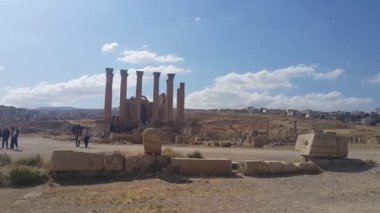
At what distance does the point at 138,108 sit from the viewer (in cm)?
6612

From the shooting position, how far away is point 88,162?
18266mm

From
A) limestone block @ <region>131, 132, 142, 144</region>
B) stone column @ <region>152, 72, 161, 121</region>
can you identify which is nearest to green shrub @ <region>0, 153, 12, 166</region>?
limestone block @ <region>131, 132, 142, 144</region>

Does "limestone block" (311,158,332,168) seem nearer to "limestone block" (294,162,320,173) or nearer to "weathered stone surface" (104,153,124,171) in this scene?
"limestone block" (294,162,320,173)

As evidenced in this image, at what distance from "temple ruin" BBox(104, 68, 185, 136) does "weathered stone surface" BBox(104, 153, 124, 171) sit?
41.8 metres

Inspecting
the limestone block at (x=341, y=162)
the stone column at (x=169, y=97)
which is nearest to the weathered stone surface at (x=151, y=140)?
the limestone block at (x=341, y=162)

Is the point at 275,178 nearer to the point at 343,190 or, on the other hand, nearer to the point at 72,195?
the point at 343,190

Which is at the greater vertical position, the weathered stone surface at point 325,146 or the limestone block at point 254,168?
the weathered stone surface at point 325,146

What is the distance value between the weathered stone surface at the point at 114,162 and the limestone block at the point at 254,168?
471 centimetres

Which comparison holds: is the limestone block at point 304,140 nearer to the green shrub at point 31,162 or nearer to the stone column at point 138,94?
the green shrub at point 31,162

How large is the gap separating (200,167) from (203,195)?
4416mm

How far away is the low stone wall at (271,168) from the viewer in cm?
1981

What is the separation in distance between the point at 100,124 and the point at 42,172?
46.3m

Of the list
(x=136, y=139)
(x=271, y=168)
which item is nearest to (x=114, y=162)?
(x=271, y=168)

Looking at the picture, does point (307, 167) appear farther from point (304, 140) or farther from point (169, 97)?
point (169, 97)
